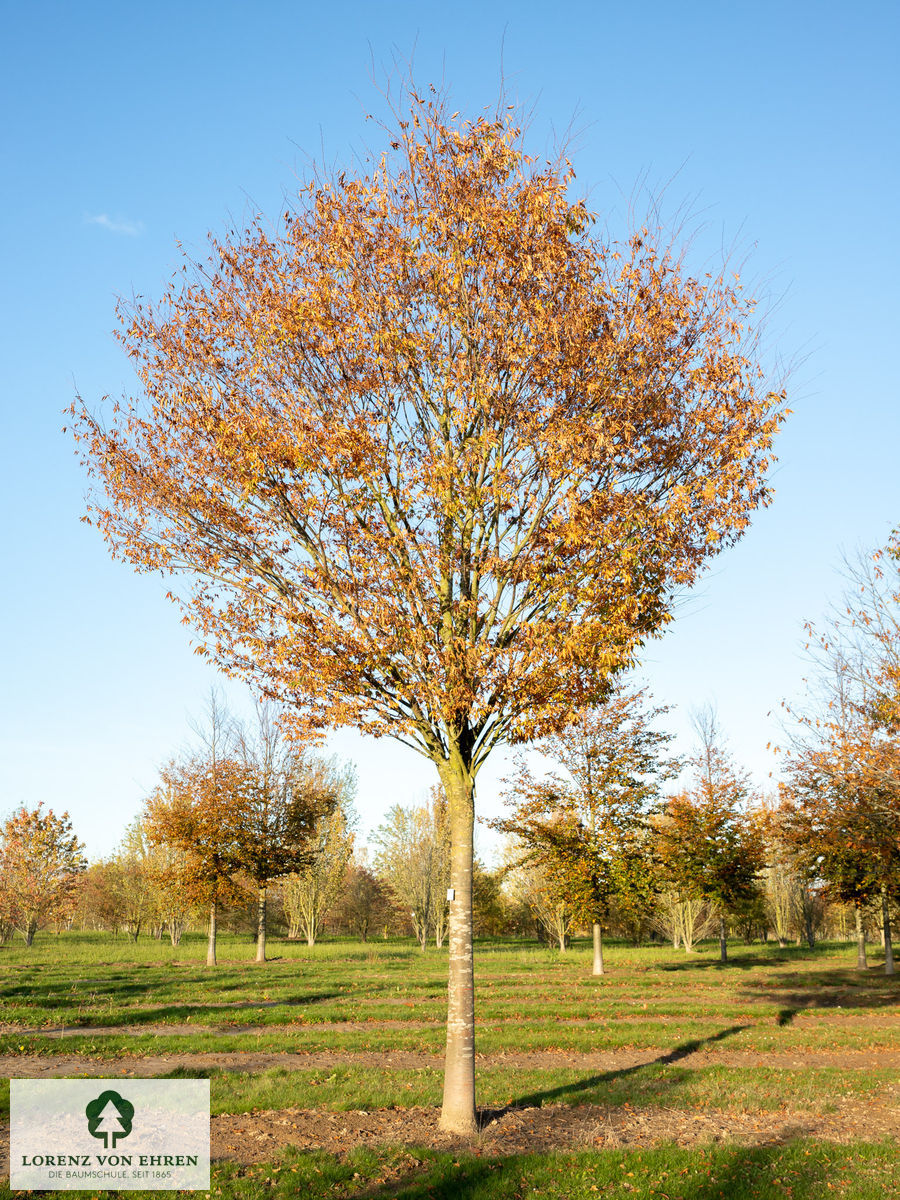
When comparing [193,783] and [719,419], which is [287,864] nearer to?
[193,783]

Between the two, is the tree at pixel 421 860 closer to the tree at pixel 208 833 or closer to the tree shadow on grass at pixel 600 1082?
the tree at pixel 208 833

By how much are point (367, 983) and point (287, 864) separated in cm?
958

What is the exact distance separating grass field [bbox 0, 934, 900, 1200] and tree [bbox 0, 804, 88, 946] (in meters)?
11.0

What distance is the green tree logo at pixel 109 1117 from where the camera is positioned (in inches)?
288

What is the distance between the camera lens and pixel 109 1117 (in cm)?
776

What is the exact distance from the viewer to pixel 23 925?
3947 centimetres

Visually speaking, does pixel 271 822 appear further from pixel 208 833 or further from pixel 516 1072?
pixel 516 1072

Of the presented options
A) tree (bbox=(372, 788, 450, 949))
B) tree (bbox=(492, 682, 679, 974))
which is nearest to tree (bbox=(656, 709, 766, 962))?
tree (bbox=(492, 682, 679, 974))

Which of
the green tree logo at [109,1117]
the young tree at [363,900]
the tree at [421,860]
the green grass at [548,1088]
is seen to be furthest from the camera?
the young tree at [363,900]

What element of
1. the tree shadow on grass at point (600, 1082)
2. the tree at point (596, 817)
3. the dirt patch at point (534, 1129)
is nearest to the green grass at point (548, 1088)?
the tree shadow on grass at point (600, 1082)

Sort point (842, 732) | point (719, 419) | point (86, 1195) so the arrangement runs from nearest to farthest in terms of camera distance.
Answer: point (86, 1195) → point (719, 419) → point (842, 732)

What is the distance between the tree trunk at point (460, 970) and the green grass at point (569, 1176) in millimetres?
895

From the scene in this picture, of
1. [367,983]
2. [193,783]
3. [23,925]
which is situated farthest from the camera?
[23,925]

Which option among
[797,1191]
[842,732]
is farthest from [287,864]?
[797,1191]
